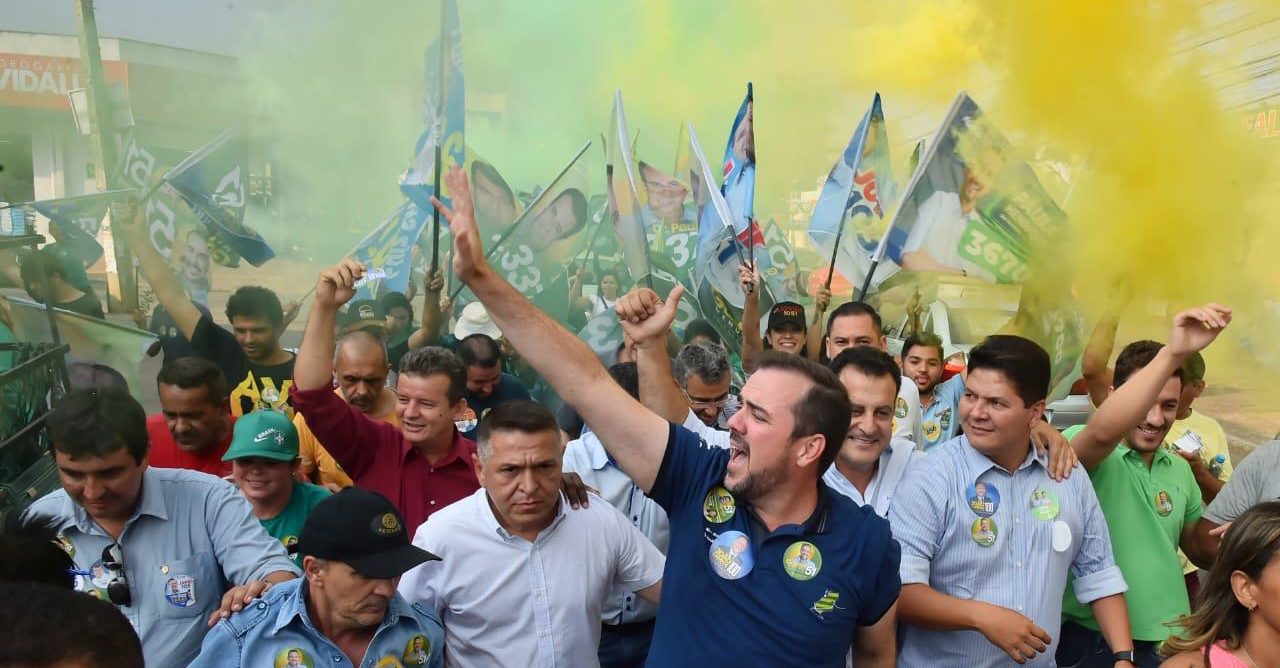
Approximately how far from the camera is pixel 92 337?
570 centimetres

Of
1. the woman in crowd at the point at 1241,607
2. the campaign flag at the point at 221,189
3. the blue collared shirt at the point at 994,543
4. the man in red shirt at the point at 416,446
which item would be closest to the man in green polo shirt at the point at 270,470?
the man in red shirt at the point at 416,446

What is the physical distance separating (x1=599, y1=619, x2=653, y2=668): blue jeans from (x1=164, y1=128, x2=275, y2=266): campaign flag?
14.2ft

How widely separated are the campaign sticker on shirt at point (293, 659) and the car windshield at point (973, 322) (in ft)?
18.9

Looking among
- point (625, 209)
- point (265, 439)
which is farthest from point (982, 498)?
point (625, 209)

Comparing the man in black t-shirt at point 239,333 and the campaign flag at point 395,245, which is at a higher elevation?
the campaign flag at point 395,245

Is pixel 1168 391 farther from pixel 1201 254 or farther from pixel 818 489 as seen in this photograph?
pixel 1201 254

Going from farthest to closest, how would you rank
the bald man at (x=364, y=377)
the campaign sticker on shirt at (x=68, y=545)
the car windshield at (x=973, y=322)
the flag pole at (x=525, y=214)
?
the car windshield at (x=973, y=322) → the flag pole at (x=525, y=214) → the bald man at (x=364, y=377) → the campaign sticker on shirt at (x=68, y=545)

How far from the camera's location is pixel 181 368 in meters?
3.25

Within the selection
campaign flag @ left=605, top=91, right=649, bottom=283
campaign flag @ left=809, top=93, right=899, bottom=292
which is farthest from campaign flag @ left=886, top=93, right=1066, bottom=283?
campaign flag @ left=605, top=91, right=649, bottom=283

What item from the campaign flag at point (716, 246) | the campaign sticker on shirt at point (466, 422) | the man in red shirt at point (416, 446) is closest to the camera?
the man in red shirt at point (416, 446)

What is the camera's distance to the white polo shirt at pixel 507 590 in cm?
221

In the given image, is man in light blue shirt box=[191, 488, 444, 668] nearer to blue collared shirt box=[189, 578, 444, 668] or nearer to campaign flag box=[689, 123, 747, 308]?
blue collared shirt box=[189, 578, 444, 668]

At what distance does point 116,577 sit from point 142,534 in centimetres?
11

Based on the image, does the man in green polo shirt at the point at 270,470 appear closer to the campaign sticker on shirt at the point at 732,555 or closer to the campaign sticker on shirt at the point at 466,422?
the campaign sticker on shirt at the point at 466,422
